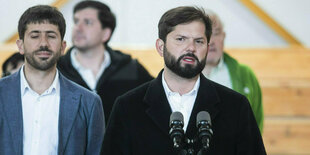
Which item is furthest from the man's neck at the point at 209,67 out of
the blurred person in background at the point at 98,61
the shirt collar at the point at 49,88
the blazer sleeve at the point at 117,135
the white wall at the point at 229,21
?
the white wall at the point at 229,21

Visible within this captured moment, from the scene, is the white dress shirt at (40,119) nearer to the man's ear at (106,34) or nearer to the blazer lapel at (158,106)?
the blazer lapel at (158,106)

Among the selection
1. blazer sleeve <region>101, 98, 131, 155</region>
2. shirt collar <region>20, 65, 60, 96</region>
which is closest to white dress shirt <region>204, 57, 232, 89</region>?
shirt collar <region>20, 65, 60, 96</region>

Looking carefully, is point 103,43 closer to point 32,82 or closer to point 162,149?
point 32,82

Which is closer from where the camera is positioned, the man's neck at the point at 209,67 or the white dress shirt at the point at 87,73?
the man's neck at the point at 209,67

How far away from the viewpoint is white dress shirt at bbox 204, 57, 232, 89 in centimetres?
370

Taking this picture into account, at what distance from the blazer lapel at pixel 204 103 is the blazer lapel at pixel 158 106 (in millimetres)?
92

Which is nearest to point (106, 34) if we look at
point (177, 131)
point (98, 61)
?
point (98, 61)

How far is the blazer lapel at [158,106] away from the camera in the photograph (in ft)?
8.09

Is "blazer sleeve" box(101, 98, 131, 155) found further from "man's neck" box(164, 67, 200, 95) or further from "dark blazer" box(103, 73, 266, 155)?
"man's neck" box(164, 67, 200, 95)

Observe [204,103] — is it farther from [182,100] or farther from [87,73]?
[87,73]

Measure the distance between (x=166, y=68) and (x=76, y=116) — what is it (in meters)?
0.50

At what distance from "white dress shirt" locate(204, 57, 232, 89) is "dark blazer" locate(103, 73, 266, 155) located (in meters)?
1.14

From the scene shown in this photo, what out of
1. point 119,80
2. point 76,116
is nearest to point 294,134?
A: point 119,80

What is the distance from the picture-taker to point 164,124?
8.09 feet
